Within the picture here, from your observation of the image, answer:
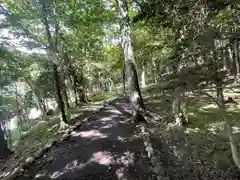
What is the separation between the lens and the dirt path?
5.46 m

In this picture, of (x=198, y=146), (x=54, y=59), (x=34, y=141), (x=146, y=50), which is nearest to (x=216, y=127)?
(x=198, y=146)

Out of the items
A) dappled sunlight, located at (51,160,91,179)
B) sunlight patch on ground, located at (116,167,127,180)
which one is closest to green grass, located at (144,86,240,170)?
sunlight patch on ground, located at (116,167,127,180)

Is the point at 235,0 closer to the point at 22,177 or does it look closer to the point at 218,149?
the point at 218,149

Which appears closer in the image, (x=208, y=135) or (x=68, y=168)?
(x=68, y=168)

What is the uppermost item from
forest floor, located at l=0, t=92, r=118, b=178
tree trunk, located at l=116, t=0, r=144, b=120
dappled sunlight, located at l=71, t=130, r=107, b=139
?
tree trunk, located at l=116, t=0, r=144, b=120

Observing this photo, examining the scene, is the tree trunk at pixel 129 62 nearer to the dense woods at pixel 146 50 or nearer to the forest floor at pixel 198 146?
the dense woods at pixel 146 50

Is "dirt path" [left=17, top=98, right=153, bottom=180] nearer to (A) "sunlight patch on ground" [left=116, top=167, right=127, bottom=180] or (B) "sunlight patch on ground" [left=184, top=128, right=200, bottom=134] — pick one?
(A) "sunlight patch on ground" [left=116, top=167, right=127, bottom=180]

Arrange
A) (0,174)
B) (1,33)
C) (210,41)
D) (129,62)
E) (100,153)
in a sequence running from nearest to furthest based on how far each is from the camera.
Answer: (210,41)
(100,153)
(0,174)
(1,33)
(129,62)

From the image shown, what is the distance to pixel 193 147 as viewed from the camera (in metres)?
6.32

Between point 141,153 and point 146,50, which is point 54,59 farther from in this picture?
point 146,50

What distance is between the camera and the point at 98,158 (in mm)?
6305

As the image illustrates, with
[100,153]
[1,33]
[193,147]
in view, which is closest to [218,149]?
[193,147]

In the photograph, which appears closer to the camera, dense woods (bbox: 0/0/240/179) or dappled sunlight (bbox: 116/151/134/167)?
dense woods (bbox: 0/0/240/179)

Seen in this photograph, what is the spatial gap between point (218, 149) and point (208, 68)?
2816 mm
